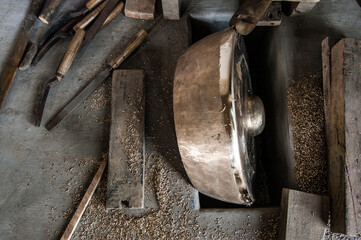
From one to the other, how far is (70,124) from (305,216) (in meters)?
1.51

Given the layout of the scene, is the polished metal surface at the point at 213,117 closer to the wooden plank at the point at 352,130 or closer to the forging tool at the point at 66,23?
the wooden plank at the point at 352,130

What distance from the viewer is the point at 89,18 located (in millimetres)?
1787

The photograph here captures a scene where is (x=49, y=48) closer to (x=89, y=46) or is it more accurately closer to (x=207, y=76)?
(x=89, y=46)

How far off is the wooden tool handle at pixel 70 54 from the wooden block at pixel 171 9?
0.58m

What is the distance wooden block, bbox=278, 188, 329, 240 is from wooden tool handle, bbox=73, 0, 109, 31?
1683 mm

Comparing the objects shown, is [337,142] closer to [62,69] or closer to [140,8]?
[140,8]

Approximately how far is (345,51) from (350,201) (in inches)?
31.5

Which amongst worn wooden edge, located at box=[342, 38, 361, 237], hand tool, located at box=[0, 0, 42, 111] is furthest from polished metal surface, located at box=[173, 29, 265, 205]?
hand tool, located at box=[0, 0, 42, 111]

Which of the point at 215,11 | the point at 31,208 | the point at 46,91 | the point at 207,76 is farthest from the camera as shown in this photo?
the point at 215,11

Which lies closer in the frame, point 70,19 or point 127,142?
point 127,142

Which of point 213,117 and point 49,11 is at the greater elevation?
point 49,11

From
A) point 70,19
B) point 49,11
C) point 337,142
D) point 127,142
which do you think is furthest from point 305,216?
point 49,11

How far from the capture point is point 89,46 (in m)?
1.81

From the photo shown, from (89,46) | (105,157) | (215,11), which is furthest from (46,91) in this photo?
(215,11)
